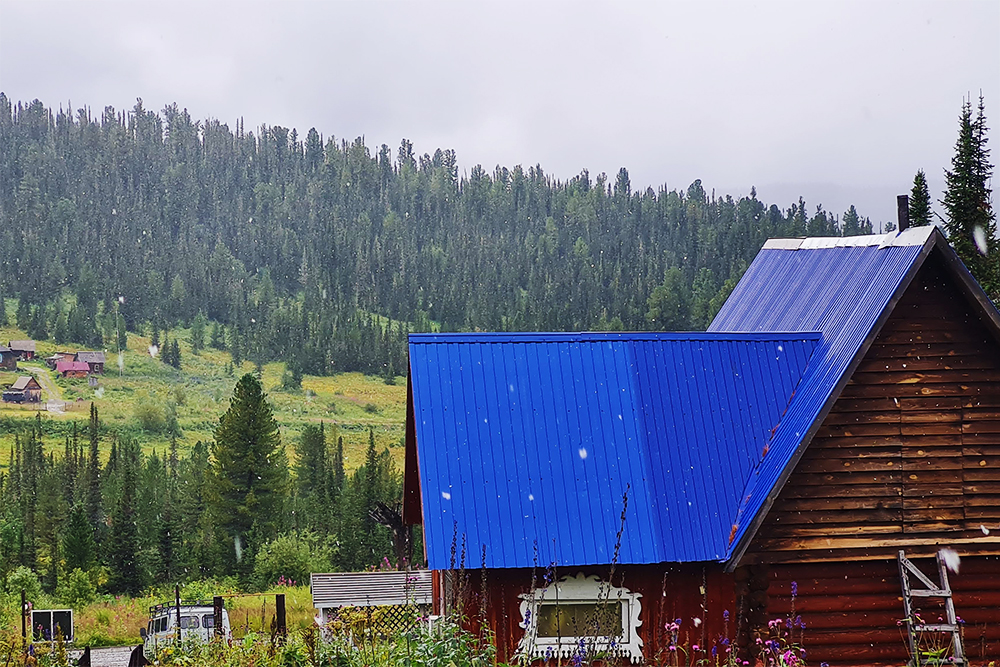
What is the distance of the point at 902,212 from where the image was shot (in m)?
15.6

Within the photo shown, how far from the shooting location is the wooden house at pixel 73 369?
4478 inches

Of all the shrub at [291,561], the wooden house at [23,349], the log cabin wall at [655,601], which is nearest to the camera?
the log cabin wall at [655,601]

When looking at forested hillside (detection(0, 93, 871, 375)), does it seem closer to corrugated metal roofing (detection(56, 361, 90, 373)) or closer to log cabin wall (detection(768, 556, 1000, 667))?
corrugated metal roofing (detection(56, 361, 90, 373))

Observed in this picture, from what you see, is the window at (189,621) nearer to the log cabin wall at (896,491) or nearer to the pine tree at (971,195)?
the log cabin wall at (896,491)

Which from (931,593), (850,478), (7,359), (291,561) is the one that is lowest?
(931,593)

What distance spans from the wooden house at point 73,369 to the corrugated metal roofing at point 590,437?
106727mm

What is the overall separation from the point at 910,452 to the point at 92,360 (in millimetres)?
111458

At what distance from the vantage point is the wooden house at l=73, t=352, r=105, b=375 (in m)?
115

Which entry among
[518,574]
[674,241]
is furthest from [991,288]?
[674,241]

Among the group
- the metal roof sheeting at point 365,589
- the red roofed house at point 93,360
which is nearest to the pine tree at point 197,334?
the red roofed house at point 93,360

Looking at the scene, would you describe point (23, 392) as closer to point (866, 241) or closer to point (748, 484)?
point (866, 241)

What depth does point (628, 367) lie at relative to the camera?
48.7ft

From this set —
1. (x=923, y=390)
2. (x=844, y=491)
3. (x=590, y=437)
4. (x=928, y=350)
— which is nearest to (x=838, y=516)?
(x=844, y=491)

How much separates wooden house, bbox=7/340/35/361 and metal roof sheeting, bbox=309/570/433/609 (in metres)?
97.5
